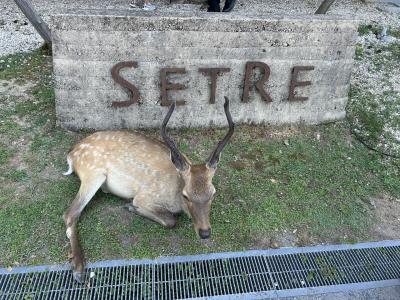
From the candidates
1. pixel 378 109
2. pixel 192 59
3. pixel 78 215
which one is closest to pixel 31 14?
pixel 192 59

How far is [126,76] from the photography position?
491 centimetres

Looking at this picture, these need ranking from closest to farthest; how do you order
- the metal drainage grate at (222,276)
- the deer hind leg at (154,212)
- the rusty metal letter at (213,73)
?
the metal drainage grate at (222,276) < the deer hind leg at (154,212) < the rusty metal letter at (213,73)

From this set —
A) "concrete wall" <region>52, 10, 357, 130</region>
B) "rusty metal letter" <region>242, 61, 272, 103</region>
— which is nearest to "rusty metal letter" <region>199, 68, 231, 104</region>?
"concrete wall" <region>52, 10, 357, 130</region>

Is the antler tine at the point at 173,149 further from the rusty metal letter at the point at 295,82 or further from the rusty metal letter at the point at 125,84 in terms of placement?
the rusty metal letter at the point at 295,82

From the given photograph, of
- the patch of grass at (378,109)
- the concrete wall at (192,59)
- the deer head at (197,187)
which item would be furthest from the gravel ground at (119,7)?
the deer head at (197,187)

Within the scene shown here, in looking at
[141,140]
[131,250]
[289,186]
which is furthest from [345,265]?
[141,140]

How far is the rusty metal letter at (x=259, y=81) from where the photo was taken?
199 inches

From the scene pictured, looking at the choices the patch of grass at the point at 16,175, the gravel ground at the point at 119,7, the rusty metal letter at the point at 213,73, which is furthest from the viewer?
the gravel ground at the point at 119,7

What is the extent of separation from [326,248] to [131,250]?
5.78ft

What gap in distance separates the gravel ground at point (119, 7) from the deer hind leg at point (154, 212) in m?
4.21

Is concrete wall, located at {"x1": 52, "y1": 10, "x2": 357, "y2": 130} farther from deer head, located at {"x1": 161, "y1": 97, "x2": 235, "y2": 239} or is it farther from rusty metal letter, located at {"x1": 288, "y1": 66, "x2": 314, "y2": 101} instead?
deer head, located at {"x1": 161, "y1": 97, "x2": 235, "y2": 239}

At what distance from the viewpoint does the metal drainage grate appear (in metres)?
3.37

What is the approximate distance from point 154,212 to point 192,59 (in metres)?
1.93

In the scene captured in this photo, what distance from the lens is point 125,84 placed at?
194 inches
